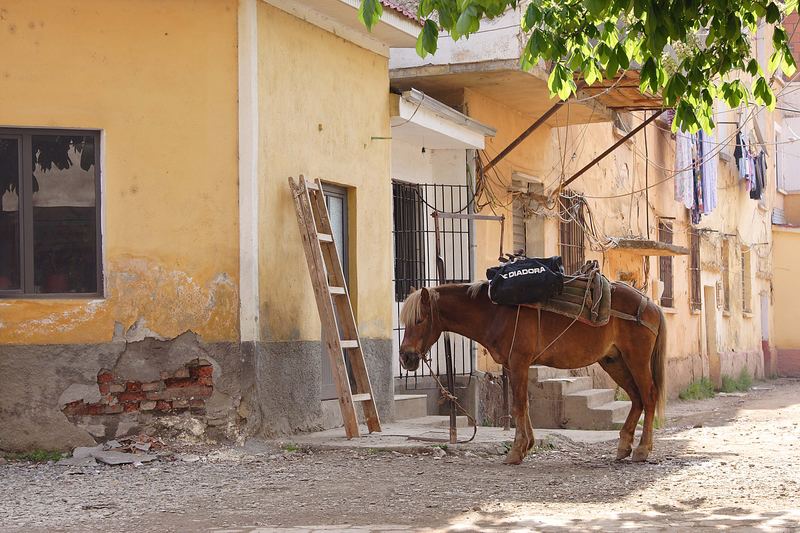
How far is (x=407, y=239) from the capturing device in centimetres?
1423

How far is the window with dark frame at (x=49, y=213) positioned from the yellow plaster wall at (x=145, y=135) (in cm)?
16

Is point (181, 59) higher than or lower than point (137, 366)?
higher

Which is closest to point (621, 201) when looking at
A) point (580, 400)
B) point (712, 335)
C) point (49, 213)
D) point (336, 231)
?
point (712, 335)

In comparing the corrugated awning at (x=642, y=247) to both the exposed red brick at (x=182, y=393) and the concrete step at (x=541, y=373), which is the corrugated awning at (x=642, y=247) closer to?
the concrete step at (x=541, y=373)

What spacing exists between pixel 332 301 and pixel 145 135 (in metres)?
2.22

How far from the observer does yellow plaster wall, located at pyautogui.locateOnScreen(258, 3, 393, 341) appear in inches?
405

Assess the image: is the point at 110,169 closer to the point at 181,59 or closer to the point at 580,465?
the point at 181,59

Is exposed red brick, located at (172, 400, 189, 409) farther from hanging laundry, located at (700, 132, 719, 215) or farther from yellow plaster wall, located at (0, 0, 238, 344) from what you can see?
hanging laundry, located at (700, 132, 719, 215)

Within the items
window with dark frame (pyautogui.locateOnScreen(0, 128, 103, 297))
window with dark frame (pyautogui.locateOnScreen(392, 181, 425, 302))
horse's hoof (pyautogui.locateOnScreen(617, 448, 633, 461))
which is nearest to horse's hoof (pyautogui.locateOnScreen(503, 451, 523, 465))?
horse's hoof (pyautogui.locateOnScreen(617, 448, 633, 461))

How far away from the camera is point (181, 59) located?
9914 mm

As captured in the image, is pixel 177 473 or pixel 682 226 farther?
Result: pixel 682 226

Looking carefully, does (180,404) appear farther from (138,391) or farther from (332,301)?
(332,301)

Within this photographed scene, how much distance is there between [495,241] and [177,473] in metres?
7.73

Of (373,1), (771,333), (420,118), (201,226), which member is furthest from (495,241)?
(771,333)
